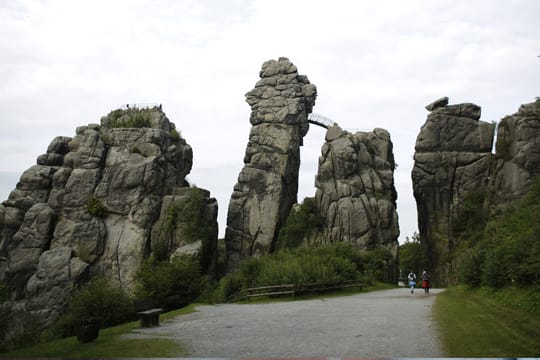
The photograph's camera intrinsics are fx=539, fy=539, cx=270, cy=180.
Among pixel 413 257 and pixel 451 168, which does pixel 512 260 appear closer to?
pixel 451 168

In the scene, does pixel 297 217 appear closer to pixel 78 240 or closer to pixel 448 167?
pixel 448 167

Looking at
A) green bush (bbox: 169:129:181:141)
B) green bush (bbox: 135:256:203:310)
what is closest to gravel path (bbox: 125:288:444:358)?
green bush (bbox: 135:256:203:310)

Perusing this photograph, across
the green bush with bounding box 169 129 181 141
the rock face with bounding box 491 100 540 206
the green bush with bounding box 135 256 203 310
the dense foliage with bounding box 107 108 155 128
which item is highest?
the dense foliage with bounding box 107 108 155 128

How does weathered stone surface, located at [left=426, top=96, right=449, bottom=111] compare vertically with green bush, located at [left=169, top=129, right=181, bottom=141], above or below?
above

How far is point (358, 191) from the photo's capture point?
190ft

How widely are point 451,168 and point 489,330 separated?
148 ft

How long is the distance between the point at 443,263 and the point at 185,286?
32511mm

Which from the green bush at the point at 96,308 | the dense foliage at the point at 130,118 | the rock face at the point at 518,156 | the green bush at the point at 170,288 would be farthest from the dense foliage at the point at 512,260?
the dense foliage at the point at 130,118

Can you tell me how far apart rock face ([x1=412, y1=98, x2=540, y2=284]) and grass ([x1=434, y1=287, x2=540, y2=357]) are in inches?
1411

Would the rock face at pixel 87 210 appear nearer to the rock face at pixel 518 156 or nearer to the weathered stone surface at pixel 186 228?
the weathered stone surface at pixel 186 228

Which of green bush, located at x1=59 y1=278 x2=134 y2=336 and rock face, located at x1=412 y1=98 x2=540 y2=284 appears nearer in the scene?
green bush, located at x1=59 y1=278 x2=134 y2=336

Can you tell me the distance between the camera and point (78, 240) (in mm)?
53188

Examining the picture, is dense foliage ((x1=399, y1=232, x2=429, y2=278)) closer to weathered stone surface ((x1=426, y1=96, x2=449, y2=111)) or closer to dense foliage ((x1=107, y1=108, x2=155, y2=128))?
weathered stone surface ((x1=426, y1=96, x2=449, y2=111))

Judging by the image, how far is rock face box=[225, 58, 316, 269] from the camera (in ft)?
Answer: 196
